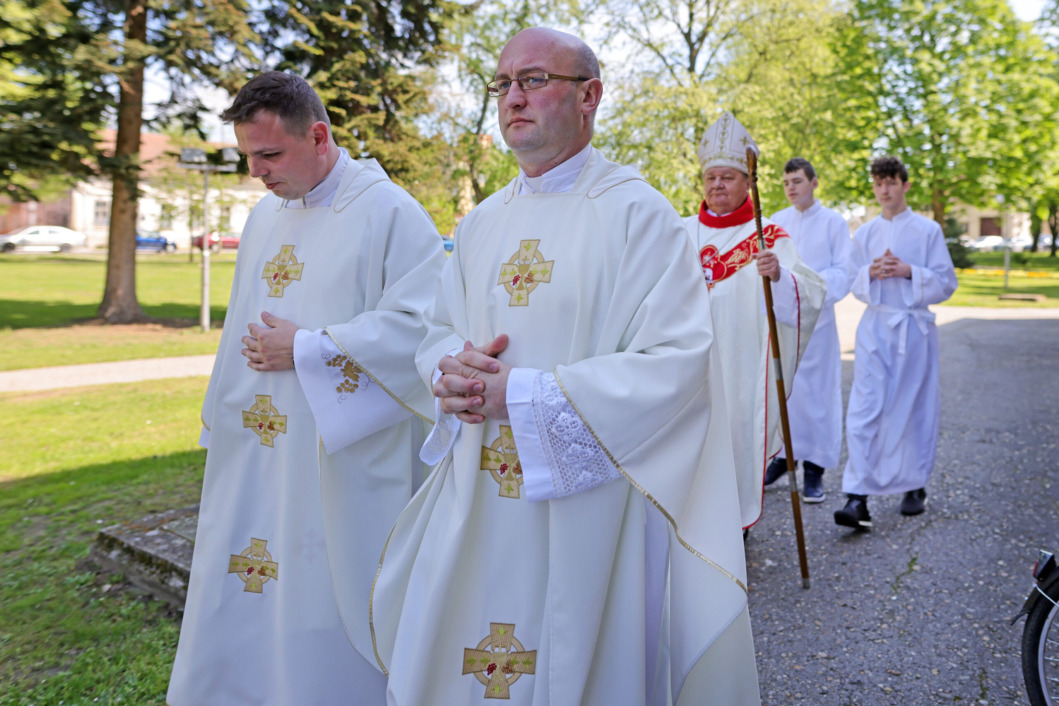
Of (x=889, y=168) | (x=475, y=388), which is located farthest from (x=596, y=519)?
(x=889, y=168)

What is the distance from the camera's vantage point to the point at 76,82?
13844 mm

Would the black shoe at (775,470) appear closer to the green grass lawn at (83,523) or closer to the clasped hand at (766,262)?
the clasped hand at (766,262)

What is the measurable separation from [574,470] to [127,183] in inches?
566

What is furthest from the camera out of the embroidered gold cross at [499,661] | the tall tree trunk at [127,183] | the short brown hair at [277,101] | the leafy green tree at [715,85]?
the leafy green tree at [715,85]

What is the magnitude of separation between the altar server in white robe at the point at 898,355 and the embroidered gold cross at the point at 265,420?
12.1 ft

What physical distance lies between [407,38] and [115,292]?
727 cm

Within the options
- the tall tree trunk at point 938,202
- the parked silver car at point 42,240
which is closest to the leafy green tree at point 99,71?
the tall tree trunk at point 938,202

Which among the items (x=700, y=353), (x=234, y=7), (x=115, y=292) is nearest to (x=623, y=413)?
(x=700, y=353)

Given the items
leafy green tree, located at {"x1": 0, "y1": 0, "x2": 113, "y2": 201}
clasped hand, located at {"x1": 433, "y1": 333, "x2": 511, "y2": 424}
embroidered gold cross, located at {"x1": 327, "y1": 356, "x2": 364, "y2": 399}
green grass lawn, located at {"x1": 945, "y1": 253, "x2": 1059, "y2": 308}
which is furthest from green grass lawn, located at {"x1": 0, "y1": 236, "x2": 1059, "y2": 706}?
green grass lawn, located at {"x1": 945, "y1": 253, "x2": 1059, "y2": 308}

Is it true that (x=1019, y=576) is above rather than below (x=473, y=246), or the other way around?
below

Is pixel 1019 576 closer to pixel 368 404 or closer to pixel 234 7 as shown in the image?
pixel 368 404

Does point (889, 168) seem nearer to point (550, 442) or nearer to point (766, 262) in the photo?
point (766, 262)

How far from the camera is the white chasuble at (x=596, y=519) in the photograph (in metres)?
2.16

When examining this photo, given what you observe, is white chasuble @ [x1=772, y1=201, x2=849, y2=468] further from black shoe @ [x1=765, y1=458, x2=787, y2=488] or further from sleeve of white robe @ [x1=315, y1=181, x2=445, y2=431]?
sleeve of white robe @ [x1=315, y1=181, x2=445, y2=431]
